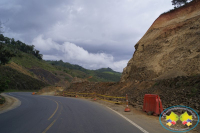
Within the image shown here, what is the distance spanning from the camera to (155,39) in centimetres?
2550

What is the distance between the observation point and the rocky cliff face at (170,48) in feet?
58.2

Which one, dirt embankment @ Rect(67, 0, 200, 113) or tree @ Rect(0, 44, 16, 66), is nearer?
dirt embankment @ Rect(67, 0, 200, 113)

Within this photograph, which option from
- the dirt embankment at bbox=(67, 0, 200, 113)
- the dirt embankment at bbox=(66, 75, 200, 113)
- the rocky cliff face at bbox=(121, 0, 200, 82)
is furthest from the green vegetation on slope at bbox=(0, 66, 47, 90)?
the dirt embankment at bbox=(66, 75, 200, 113)

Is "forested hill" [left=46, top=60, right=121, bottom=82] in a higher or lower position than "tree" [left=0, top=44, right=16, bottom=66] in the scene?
higher

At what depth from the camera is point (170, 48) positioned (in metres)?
21.8

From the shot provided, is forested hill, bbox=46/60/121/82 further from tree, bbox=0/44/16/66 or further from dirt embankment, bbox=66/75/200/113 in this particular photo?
tree, bbox=0/44/16/66

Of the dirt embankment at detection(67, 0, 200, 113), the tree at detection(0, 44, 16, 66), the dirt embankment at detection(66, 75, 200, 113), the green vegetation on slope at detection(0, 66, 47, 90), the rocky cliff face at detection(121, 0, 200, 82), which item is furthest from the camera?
the green vegetation on slope at detection(0, 66, 47, 90)

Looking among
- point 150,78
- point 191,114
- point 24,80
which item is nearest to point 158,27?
point 150,78

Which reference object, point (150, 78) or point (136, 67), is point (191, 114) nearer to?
point (150, 78)

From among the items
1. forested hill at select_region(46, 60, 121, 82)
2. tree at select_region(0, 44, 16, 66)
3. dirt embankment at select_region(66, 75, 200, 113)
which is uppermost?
forested hill at select_region(46, 60, 121, 82)

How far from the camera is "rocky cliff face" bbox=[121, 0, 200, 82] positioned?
17.7 metres

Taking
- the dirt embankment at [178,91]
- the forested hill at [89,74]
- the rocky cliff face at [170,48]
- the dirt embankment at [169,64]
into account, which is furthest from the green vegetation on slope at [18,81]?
the dirt embankment at [178,91]

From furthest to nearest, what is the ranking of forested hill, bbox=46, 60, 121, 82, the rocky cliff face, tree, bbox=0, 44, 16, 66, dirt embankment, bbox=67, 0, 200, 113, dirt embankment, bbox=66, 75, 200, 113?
forested hill, bbox=46, 60, 121, 82 → the rocky cliff face → tree, bbox=0, 44, 16, 66 → dirt embankment, bbox=67, 0, 200, 113 → dirt embankment, bbox=66, 75, 200, 113

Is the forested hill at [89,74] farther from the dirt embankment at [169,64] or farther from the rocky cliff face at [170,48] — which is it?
the dirt embankment at [169,64]
